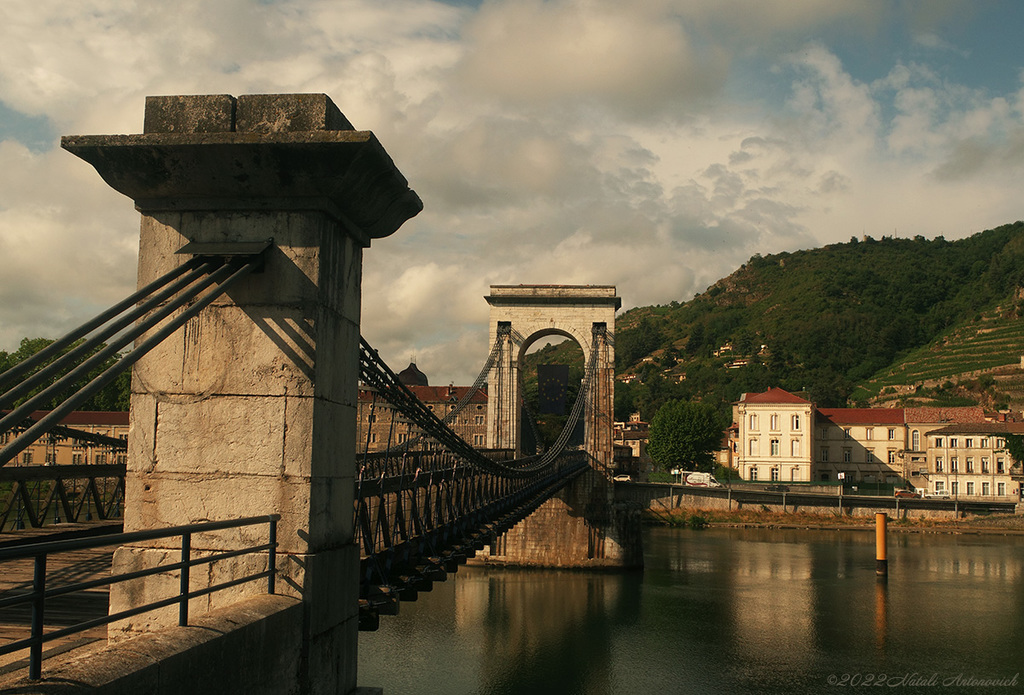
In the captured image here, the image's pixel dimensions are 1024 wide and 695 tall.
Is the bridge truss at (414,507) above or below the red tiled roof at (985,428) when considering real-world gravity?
below

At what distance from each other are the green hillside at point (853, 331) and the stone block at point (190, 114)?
63208 millimetres

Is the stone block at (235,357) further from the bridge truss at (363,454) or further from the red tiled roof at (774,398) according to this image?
the red tiled roof at (774,398)

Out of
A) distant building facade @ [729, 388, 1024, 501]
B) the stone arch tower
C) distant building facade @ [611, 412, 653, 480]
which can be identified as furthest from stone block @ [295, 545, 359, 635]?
distant building facade @ [729, 388, 1024, 501]

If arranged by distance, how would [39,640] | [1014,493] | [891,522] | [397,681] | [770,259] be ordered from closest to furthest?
[39,640]
[397,681]
[891,522]
[1014,493]
[770,259]

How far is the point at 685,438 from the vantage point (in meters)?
47.8

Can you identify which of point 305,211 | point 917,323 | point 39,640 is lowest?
point 39,640

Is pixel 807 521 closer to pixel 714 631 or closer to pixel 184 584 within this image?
pixel 714 631

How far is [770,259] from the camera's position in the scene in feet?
358

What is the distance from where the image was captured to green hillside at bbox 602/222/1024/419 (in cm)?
6694

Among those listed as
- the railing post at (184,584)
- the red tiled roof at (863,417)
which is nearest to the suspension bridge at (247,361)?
the railing post at (184,584)

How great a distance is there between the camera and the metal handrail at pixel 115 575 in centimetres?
179

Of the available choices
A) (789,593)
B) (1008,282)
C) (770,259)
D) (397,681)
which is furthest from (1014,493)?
(770,259)

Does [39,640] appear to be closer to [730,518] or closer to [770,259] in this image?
[730,518]

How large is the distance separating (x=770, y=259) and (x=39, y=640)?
112932mm
